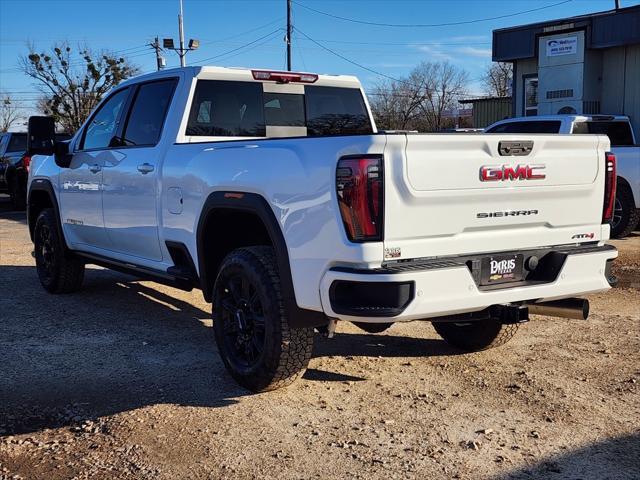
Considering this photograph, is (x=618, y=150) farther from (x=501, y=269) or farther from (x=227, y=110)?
(x=501, y=269)

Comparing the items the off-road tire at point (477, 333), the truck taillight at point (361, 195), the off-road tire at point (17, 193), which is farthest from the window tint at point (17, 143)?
the truck taillight at point (361, 195)

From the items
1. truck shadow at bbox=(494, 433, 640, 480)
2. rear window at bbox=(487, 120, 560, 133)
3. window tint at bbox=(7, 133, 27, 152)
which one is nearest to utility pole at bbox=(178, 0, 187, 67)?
window tint at bbox=(7, 133, 27, 152)

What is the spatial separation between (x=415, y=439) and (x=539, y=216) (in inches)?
57.3

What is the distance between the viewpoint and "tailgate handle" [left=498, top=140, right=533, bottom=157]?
3896 millimetres

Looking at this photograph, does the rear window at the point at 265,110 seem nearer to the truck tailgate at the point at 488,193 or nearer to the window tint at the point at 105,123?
the window tint at the point at 105,123

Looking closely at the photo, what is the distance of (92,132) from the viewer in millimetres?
6711

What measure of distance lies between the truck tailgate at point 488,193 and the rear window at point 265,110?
6.77 feet

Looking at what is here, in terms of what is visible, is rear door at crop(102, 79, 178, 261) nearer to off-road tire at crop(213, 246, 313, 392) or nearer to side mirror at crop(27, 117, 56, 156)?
off-road tire at crop(213, 246, 313, 392)

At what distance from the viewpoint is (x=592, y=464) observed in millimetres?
3510

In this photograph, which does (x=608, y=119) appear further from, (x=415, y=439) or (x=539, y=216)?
(x=415, y=439)

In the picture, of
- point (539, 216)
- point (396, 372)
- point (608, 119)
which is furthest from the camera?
point (608, 119)

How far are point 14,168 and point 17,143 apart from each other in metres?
1.30

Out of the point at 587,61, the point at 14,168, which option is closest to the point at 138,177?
the point at 14,168

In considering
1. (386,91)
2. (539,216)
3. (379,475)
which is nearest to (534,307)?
(539,216)
